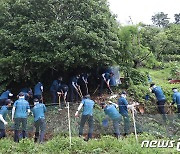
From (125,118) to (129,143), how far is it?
159 cm

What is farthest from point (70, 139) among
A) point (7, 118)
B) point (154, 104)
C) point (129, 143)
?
point (154, 104)

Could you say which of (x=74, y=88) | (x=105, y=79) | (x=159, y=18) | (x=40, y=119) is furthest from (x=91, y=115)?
(x=159, y=18)

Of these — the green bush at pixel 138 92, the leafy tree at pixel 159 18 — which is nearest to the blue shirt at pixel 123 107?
the green bush at pixel 138 92

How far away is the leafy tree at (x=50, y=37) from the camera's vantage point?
567 inches

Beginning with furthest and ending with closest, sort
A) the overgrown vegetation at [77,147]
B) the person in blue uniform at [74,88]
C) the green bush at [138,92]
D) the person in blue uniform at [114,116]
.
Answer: the green bush at [138,92], the person in blue uniform at [74,88], the person in blue uniform at [114,116], the overgrown vegetation at [77,147]

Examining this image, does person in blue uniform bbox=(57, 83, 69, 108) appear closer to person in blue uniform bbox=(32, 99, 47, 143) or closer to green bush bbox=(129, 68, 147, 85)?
person in blue uniform bbox=(32, 99, 47, 143)

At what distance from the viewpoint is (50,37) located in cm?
1438

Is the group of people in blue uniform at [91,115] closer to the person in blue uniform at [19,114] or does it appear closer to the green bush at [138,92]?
the person in blue uniform at [19,114]

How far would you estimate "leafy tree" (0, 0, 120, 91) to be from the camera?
14.4 metres

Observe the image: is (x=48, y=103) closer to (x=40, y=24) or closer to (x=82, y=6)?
(x=40, y=24)

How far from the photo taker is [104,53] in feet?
50.4

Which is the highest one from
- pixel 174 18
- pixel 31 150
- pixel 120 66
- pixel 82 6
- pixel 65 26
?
pixel 174 18

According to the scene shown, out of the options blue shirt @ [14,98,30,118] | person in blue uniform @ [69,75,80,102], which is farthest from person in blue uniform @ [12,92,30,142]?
person in blue uniform @ [69,75,80,102]

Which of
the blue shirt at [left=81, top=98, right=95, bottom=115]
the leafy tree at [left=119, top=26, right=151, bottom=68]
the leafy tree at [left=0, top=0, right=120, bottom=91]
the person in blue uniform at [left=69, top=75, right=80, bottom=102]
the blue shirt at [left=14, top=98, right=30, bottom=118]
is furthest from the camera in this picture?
the leafy tree at [left=119, top=26, right=151, bottom=68]
